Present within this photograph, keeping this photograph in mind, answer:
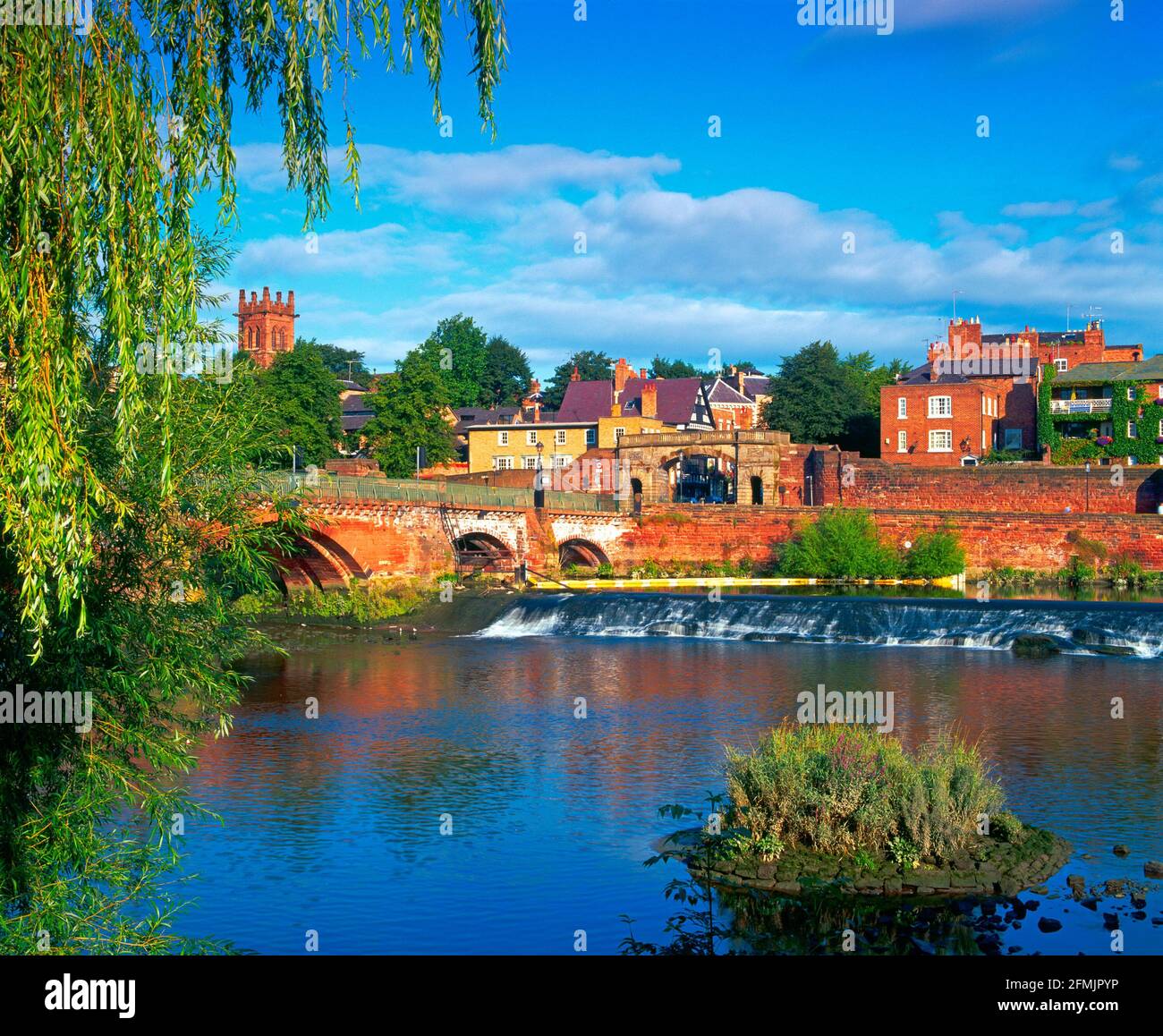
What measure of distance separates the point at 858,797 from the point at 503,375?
11841 cm

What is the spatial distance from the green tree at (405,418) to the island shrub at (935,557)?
34.8m

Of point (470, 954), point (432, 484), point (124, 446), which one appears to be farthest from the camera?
point (432, 484)

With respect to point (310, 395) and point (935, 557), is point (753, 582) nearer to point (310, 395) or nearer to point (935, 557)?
point (935, 557)

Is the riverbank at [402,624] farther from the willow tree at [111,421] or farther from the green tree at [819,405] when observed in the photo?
the green tree at [819,405]

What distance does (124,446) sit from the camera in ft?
29.8

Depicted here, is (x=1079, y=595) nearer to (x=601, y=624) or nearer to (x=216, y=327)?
(x=601, y=624)

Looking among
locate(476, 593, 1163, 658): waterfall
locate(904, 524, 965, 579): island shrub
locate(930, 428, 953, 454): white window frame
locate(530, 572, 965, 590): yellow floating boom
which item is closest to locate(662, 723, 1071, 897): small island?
locate(476, 593, 1163, 658): waterfall

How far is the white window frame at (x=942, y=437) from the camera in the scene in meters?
77.2

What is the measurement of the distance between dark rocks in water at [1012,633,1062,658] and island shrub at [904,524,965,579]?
2162 cm

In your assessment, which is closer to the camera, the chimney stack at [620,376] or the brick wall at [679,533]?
the brick wall at [679,533]

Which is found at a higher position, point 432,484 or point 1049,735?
point 432,484

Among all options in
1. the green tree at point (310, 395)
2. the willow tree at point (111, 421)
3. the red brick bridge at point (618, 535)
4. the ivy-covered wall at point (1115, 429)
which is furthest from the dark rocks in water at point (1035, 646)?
the green tree at point (310, 395)
